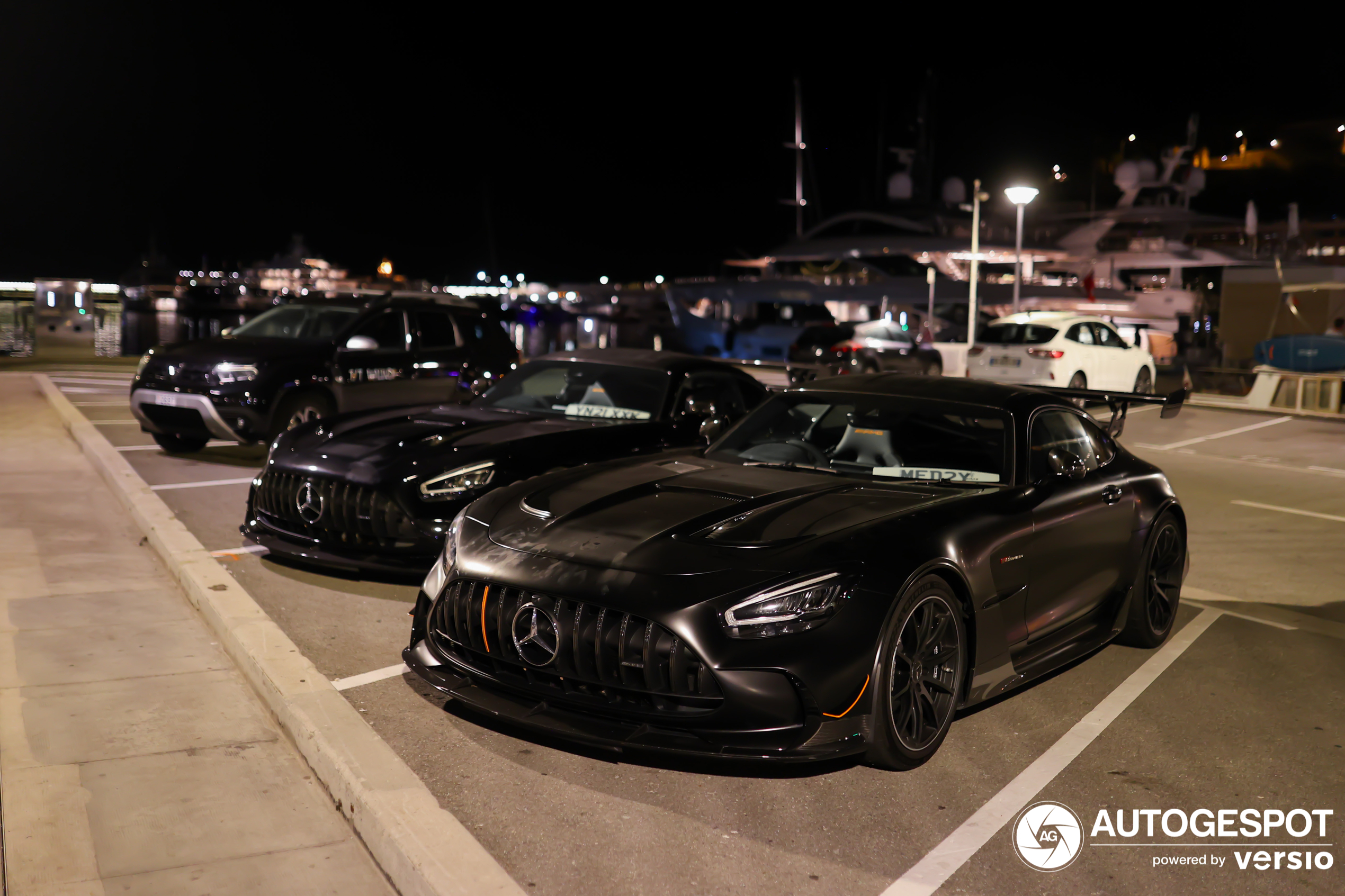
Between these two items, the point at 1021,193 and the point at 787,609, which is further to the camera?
the point at 1021,193

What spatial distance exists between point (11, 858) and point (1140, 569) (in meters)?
4.91

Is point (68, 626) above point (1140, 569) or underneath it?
underneath

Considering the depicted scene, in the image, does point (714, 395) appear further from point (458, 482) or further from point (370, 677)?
point (370, 677)

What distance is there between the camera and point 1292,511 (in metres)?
10.4

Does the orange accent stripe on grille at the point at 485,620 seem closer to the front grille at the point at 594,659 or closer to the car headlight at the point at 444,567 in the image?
the front grille at the point at 594,659

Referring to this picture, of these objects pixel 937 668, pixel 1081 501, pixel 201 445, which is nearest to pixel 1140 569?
pixel 1081 501

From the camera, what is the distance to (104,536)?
316 inches

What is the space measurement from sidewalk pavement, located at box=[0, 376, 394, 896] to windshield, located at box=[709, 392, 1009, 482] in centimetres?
260

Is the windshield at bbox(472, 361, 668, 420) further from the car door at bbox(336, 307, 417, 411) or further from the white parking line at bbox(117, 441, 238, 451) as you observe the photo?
the white parking line at bbox(117, 441, 238, 451)

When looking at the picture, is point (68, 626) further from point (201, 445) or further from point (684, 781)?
point (201, 445)

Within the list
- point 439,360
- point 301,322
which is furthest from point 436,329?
point 301,322

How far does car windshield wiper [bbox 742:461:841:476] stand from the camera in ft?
17.7

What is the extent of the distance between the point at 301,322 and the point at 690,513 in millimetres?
8721

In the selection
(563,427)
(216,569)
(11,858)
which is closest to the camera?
(11,858)
